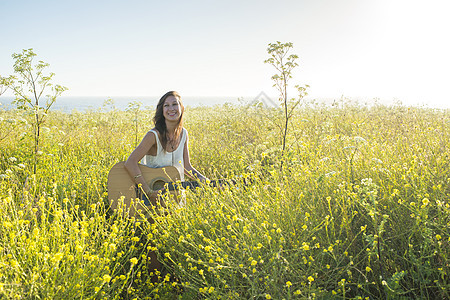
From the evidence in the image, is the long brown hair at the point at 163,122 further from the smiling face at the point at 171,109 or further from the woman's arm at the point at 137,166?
the woman's arm at the point at 137,166

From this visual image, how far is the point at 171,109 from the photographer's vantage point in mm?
3209

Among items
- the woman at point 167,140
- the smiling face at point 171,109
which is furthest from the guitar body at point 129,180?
the smiling face at point 171,109

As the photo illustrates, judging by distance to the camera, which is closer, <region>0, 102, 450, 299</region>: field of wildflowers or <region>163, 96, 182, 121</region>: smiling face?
<region>0, 102, 450, 299</region>: field of wildflowers

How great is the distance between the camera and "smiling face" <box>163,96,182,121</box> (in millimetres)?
3209

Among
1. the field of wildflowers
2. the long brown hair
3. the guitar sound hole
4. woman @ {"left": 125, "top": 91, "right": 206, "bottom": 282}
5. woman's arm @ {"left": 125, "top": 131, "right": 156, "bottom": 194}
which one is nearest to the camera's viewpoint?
the field of wildflowers

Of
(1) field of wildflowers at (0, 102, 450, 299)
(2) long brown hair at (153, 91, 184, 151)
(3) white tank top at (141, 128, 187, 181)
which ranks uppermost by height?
(2) long brown hair at (153, 91, 184, 151)

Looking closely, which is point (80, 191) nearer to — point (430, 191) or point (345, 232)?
point (345, 232)

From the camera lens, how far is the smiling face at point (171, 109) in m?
3.21

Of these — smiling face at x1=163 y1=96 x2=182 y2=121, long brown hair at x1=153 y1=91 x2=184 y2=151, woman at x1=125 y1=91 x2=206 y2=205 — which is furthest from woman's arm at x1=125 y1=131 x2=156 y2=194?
smiling face at x1=163 y1=96 x2=182 y2=121

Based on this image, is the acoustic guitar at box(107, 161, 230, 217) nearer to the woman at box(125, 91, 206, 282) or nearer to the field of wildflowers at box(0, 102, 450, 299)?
the woman at box(125, 91, 206, 282)

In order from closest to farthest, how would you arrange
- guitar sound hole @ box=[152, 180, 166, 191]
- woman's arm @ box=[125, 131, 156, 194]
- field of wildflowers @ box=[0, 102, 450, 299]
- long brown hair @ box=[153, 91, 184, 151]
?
field of wildflowers @ box=[0, 102, 450, 299] → woman's arm @ box=[125, 131, 156, 194] → guitar sound hole @ box=[152, 180, 166, 191] → long brown hair @ box=[153, 91, 184, 151]

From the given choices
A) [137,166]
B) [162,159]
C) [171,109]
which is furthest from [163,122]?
[137,166]

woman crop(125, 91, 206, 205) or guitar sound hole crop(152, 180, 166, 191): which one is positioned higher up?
woman crop(125, 91, 206, 205)

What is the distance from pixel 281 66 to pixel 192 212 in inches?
79.8
